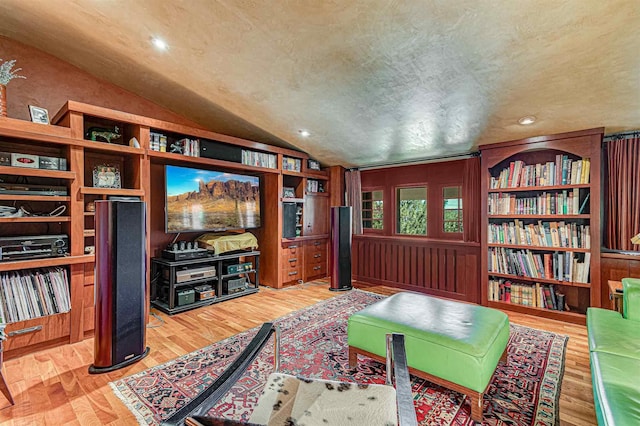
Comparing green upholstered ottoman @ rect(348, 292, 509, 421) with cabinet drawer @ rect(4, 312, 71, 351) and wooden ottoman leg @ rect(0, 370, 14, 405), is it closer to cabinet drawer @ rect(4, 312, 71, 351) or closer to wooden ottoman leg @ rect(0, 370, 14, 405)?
wooden ottoman leg @ rect(0, 370, 14, 405)

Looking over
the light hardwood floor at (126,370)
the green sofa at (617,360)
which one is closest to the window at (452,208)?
the light hardwood floor at (126,370)

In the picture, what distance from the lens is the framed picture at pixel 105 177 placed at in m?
2.85

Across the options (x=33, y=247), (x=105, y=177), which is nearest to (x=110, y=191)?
(x=105, y=177)

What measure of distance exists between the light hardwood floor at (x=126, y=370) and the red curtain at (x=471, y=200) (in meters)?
1.06

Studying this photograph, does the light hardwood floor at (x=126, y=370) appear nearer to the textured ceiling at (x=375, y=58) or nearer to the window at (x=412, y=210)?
the window at (x=412, y=210)

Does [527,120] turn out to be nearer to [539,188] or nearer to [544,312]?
[539,188]

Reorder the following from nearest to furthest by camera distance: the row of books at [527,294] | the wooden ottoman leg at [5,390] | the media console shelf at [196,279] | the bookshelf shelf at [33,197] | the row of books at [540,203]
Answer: the wooden ottoman leg at [5,390], the bookshelf shelf at [33,197], the row of books at [540,203], the row of books at [527,294], the media console shelf at [196,279]

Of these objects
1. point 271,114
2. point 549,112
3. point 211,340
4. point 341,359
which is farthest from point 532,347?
point 271,114

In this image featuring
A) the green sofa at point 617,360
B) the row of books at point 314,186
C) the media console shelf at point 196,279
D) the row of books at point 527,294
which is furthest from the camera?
the row of books at point 314,186

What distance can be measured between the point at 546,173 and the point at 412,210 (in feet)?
5.66

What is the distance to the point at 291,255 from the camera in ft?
15.0

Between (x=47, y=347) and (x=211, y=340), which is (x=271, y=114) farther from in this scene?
(x=47, y=347)

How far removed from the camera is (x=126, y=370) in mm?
2137

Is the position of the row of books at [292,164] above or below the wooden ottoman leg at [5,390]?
above
